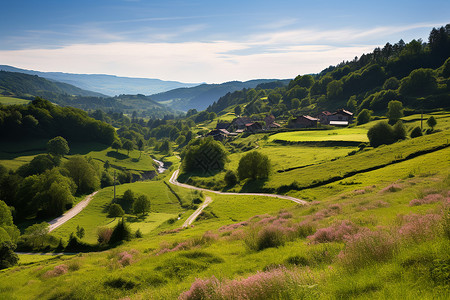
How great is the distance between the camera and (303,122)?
15200 centimetres

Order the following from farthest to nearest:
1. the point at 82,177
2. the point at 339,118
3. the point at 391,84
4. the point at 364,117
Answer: the point at 391,84 < the point at 339,118 < the point at 364,117 < the point at 82,177

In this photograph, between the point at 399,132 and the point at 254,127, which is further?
the point at 254,127

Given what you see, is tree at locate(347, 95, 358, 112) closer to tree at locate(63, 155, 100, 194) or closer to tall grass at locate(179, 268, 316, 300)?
tree at locate(63, 155, 100, 194)

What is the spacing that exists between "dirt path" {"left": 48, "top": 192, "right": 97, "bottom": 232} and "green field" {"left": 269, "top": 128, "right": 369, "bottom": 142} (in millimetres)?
84654

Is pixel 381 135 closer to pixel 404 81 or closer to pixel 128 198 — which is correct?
Result: pixel 128 198

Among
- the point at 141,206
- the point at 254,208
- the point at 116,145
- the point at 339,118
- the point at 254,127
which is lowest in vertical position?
the point at 141,206

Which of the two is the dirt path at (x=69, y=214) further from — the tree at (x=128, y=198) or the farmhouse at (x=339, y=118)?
the farmhouse at (x=339, y=118)

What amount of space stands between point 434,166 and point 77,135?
18707 cm

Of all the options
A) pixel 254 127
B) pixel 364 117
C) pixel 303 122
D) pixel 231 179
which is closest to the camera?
pixel 231 179

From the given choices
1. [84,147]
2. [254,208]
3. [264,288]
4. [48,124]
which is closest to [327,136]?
[254,208]

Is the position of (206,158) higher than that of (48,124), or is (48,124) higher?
(48,124)

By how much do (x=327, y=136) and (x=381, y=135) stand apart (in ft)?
108

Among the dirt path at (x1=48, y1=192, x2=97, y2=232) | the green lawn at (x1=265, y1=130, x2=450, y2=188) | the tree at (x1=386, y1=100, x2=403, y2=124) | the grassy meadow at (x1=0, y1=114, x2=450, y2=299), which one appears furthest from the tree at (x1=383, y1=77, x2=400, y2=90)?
the dirt path at (x1=48, y1=192, x2=97, y2=232)

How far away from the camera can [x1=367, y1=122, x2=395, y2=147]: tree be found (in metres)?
79.0
